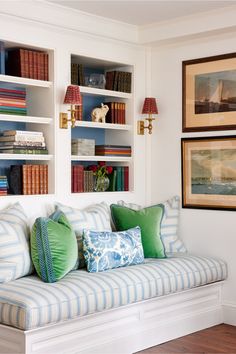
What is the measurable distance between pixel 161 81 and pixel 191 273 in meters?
1.69

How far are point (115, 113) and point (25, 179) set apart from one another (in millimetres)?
1138

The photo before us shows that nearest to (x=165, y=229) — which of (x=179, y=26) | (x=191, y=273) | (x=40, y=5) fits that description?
(x=191, y=273)

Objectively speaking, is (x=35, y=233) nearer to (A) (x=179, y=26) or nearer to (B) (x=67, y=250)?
(B) (x=67, y=250)

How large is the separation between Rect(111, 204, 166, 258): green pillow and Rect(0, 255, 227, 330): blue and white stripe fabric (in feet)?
0.38

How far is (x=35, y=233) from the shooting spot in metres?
4.15

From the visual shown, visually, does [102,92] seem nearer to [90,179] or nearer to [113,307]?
[90,179]

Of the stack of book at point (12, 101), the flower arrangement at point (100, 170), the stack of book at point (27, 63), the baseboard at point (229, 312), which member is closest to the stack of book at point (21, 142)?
the stack of book at point (12, 101)

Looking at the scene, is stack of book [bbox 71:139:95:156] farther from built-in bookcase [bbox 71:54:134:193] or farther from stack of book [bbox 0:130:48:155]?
stack of book [bbox 0:130:48:155]

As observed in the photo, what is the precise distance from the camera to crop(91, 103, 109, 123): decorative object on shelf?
5263 millimetres

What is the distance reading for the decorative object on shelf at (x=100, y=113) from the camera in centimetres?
526

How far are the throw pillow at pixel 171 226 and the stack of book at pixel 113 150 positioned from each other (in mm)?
402

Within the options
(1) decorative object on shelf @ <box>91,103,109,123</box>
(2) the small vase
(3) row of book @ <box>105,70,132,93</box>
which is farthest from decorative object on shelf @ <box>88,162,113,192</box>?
(3) row of book @ <box>105,70,132,93</box>

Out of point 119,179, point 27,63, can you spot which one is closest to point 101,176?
point 119,179

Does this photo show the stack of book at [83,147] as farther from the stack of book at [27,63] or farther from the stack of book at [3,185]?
the stack of book at [3,185]
